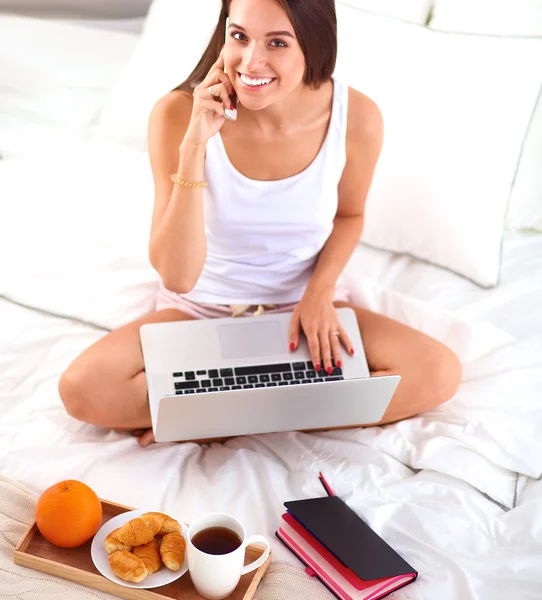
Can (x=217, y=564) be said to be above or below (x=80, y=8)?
below

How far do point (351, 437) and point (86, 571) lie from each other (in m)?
0.54

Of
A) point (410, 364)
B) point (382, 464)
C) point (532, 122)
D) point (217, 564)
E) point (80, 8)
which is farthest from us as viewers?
point (80, 8)

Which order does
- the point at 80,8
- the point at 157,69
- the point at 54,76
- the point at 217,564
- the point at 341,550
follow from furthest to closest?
the point at 80,8 < the point at 54,76 < the point at 157,69 < the point at 341,550 < the point at 217,564

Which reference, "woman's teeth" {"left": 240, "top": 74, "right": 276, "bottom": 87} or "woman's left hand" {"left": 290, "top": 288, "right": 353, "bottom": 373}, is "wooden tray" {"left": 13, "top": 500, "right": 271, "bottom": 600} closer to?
"woman's left hand" {"left": 290, "top": 288, "right": 353, "bottom": 373}

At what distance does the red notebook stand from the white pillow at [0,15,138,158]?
1.19 metres

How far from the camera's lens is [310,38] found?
1369 millimetres

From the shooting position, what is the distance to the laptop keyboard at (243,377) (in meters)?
1.41

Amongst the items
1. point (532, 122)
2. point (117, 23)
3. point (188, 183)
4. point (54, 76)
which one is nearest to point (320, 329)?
point (188, 183)

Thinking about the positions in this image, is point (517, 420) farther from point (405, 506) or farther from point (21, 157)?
point (21, 157)

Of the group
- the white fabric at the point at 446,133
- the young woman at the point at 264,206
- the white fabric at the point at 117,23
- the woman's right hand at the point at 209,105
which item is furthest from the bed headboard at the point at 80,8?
the woman's right hand at the point at 209,105

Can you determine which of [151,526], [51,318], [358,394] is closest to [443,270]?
[358,394]

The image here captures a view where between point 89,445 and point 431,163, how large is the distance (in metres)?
0.93

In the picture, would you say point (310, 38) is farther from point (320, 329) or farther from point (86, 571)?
point (86, 571)

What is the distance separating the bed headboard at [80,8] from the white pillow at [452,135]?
936mm
